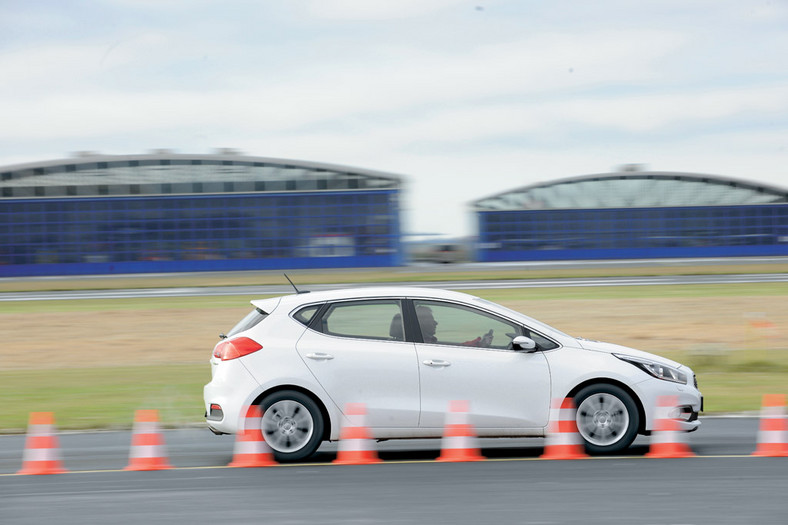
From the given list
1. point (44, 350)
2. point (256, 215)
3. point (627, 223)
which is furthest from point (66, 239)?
point (44, 350)

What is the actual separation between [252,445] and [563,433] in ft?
8.63

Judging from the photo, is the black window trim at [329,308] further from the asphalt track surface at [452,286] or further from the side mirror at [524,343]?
the asphalt track surface at [452,286]

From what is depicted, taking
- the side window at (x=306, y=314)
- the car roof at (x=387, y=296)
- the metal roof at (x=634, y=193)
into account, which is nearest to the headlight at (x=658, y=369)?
the car roof at (x=387, y=296)

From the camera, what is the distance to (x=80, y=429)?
36.9 ft

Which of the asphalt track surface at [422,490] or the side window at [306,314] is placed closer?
the asphalt track surface at [422,490]

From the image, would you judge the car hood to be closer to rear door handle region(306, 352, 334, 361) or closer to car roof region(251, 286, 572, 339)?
car roof region(251, 286, 572, 339)

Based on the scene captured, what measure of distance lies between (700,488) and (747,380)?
769 centimetres

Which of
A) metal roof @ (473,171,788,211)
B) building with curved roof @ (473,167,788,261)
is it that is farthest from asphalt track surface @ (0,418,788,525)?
metal roof @ (473,171,788,211)

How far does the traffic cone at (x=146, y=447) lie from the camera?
8.41 m

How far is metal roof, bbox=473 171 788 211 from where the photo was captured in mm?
68688

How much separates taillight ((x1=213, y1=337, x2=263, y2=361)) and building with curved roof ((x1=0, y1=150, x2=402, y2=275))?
5090cm

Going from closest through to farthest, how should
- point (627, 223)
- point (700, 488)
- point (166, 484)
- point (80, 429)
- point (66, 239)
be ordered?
point (700, 488) < point (166, 484) < point (80, 429) < point (66, 239) < point (627, 223)

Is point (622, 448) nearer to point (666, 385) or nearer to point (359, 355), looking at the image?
point (666, 385)

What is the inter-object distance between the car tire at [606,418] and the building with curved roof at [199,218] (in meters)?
51.3
